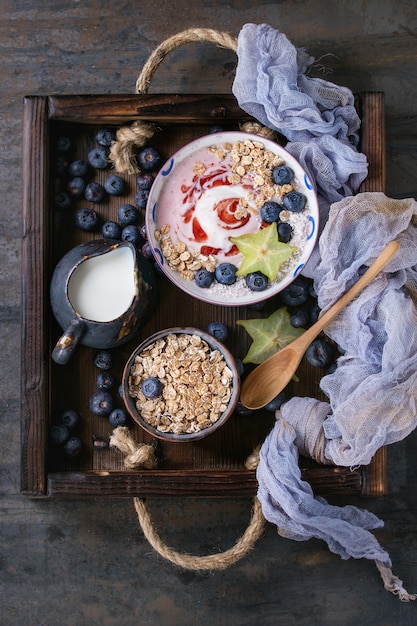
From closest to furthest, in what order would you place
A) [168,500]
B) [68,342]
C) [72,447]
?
1. [68,342]
2. [72,447]
3. [168,500]

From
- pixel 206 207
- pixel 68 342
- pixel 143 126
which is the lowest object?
pixel 68 342

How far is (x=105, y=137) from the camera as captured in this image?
1.22 m

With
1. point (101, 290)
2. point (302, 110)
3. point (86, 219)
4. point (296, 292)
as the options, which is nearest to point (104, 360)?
point (101, 290)

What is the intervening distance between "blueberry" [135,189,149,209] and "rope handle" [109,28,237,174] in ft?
0.14

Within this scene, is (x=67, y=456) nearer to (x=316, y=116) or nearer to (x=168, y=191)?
(x=168, y=191)

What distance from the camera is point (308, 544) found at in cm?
136

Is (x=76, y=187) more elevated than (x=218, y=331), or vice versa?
(x=76, y=187)

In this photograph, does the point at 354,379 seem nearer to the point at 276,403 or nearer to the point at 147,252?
the point at 276,403

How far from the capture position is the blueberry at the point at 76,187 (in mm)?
1231

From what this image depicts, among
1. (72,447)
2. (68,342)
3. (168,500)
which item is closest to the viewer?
(68,342)

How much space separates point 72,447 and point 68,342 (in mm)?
211

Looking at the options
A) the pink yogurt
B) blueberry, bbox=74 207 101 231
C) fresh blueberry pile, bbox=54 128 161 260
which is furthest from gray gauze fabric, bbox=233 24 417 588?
blueberry, bbox=74 207 101 231

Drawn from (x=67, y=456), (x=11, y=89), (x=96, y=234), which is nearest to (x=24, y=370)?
(x=67, y=456)

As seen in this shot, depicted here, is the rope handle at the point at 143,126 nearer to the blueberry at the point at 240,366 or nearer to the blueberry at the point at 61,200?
the blueberry at the point at 61,200
